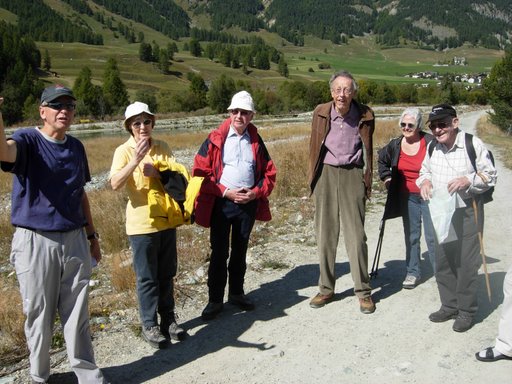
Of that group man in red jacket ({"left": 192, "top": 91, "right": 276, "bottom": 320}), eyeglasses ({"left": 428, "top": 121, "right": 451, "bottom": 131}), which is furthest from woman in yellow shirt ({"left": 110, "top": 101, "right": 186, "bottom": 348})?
eyeglasses ({"left": 428, "top": 121, "right": 451, "bottom": 131})

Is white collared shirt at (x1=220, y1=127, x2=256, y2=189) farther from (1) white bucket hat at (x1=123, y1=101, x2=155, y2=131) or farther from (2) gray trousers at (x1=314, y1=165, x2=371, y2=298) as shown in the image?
(1) white bucket hat at (x1=123, y1=101, x2=155, y2=131)

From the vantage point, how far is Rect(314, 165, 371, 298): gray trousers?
4.95 meters

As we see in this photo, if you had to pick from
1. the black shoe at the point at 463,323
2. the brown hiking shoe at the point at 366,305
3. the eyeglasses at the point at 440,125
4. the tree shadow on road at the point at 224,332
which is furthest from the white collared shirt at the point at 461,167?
the tree shadow on road at the point at 224,332

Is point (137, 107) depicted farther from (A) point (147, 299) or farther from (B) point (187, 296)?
(B) point (187, 296)

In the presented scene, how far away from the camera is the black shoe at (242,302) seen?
5.18m

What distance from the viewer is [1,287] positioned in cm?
633

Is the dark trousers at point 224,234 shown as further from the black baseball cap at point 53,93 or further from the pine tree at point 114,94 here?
the pine tree at point 114,94

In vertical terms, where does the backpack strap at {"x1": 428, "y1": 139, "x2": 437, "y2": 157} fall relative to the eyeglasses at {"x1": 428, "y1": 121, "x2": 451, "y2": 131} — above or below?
below

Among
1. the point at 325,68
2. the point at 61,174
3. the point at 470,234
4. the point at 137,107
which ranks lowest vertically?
the point at 470,234

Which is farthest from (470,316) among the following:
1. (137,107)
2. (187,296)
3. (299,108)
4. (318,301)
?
(299,108)

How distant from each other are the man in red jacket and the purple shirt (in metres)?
0.70

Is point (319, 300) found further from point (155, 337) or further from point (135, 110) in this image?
point (135, 110)

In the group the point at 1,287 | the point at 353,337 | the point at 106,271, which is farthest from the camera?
the point at 106,271

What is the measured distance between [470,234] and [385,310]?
117 cm
